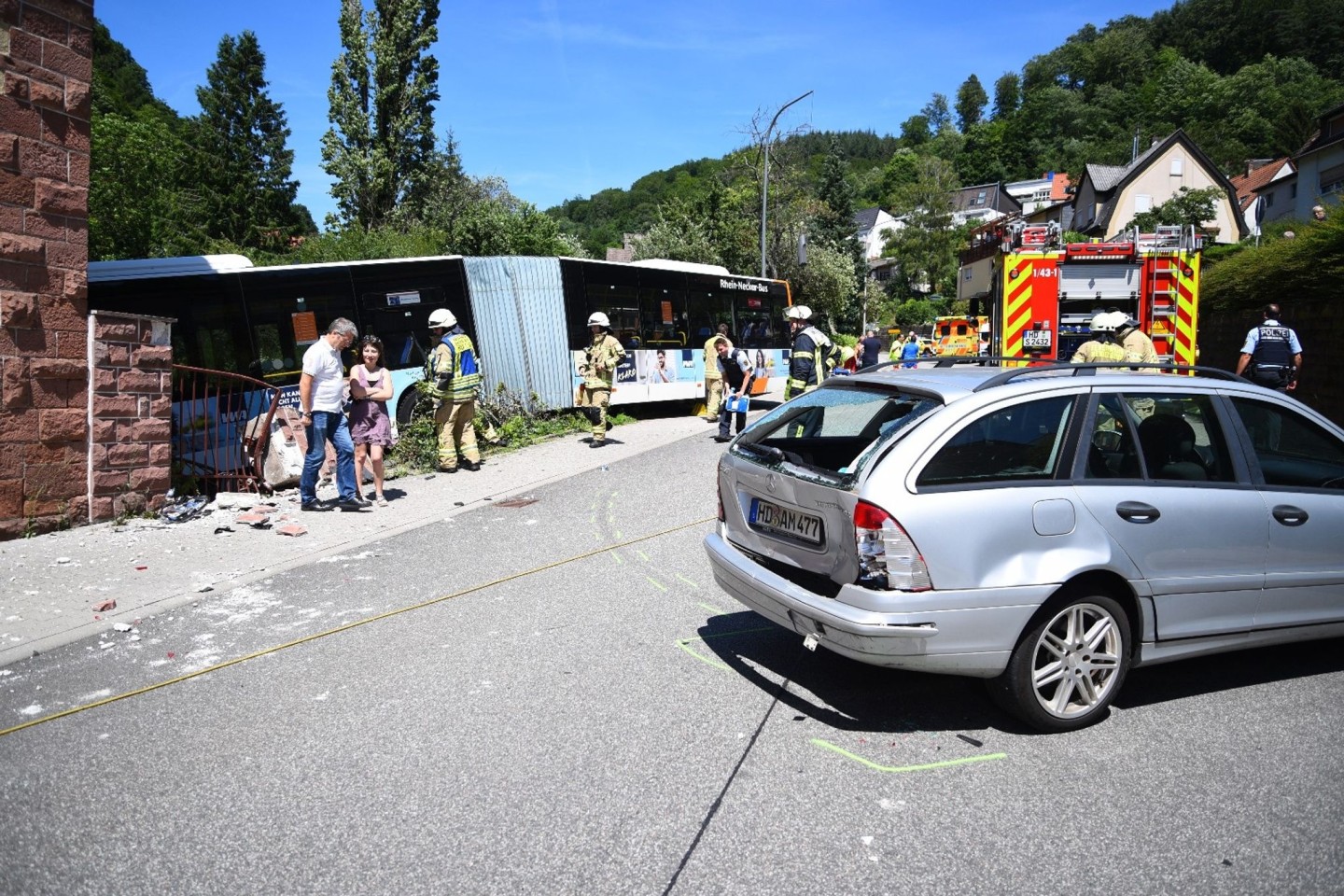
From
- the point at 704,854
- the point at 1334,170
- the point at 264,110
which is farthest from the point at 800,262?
the point at 264,110

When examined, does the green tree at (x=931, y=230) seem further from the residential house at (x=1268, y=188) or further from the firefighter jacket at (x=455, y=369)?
the firefighter jacket at (x=455, y=369)

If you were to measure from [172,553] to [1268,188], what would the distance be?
217 feet

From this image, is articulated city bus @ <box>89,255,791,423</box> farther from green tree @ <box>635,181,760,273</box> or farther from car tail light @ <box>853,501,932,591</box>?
green tree @ <box>635,181,760,273</box>

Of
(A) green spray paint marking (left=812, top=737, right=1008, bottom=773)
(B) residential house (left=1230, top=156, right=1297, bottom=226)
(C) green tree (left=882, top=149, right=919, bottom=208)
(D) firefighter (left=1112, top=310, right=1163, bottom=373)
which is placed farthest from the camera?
(C) green tree (left=882, top=149, right=919, bottom=208)

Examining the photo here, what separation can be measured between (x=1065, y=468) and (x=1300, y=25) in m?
126

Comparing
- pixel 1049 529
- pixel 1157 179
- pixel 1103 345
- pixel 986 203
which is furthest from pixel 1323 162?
pixel 986 203

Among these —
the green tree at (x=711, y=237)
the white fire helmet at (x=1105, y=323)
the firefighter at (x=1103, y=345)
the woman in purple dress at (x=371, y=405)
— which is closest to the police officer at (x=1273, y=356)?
the firefighter at (x=1103, y=345)

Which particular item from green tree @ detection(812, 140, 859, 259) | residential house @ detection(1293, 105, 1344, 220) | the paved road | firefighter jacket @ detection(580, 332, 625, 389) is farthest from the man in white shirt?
green tree @ detection(812, 140, 859, 259)

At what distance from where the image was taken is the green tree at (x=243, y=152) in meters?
57.6

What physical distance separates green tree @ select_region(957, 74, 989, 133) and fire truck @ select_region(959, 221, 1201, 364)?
179441 mm

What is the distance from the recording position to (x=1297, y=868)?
319cm

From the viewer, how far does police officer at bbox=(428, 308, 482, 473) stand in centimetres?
1113

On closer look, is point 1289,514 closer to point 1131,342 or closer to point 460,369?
point 1131,342

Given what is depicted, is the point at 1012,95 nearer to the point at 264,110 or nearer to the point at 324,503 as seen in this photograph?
the point at 264,110
